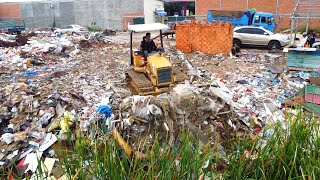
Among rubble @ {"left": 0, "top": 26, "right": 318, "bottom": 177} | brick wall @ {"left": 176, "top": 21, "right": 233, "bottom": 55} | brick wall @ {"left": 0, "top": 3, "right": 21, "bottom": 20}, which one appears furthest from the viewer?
A: brick wall @ {"left": 0, "top": 3, "right": 21, "bottom": 20}

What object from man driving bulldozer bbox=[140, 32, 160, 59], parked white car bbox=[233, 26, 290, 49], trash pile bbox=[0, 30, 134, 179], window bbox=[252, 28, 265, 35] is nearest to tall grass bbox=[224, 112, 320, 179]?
trash pile bbox=[0, 30, 134, 179]

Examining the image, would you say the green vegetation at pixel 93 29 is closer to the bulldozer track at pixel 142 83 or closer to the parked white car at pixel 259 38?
the parked white car at pixel 259 38

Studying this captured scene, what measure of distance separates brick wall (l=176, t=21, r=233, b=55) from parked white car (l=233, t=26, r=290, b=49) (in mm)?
2258

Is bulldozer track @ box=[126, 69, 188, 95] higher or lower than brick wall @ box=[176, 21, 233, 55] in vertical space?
lower

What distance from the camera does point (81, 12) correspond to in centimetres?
3628

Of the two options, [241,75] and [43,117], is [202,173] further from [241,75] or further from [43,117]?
[241,75]

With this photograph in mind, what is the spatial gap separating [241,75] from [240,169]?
27.4 feet

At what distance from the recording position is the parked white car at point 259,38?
50.2 feet

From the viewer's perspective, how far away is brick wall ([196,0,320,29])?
25172 millimetres

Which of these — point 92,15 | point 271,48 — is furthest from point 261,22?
point 92,15

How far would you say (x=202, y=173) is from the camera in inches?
107

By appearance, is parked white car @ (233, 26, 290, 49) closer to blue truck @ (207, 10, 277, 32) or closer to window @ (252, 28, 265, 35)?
window @ (252, 28, 265, 35)

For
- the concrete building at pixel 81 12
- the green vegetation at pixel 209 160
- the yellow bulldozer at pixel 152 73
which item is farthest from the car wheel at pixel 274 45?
the concrete building at pixel 81 12

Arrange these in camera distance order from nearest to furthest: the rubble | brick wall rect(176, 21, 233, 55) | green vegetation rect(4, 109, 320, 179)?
green vegetation rect(4, 109, 320, 179), the rubble, brick wall rect(176, 21, 233, 55)
